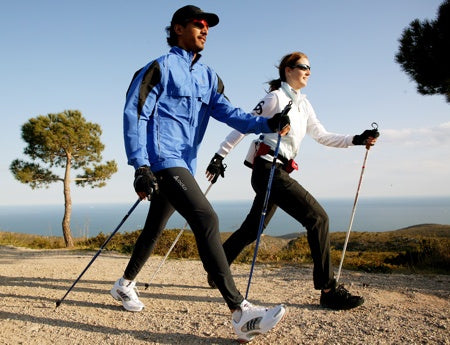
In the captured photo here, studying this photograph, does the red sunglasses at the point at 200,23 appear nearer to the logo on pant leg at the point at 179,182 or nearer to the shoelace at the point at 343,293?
the logo on pant leg at the point at 179,182

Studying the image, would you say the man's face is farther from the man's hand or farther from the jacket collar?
the man's hand

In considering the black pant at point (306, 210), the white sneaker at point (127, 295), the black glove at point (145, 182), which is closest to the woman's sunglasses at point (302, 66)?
the black pant at point (306, 210)

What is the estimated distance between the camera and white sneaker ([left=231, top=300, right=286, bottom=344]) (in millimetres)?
2785

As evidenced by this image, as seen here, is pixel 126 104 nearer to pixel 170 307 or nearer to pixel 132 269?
pixel 132 269

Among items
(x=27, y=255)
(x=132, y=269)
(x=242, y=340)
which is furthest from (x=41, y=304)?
(x=27, y=255)

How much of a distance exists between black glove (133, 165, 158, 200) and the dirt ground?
123cm

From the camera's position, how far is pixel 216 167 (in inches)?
179

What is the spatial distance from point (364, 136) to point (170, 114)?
245 cm

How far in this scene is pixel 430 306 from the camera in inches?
163

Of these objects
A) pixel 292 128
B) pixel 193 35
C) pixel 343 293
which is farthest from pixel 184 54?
pixel 343 293

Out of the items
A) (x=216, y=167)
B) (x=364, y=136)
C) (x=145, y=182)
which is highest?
(x=364, y=136)

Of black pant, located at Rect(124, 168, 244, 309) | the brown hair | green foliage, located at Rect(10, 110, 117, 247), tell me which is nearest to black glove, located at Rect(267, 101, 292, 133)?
black pant, located at Rect(124, 168, 244, 309)

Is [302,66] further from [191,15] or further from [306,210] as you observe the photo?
[306,210]

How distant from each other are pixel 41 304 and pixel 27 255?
5.19 m
